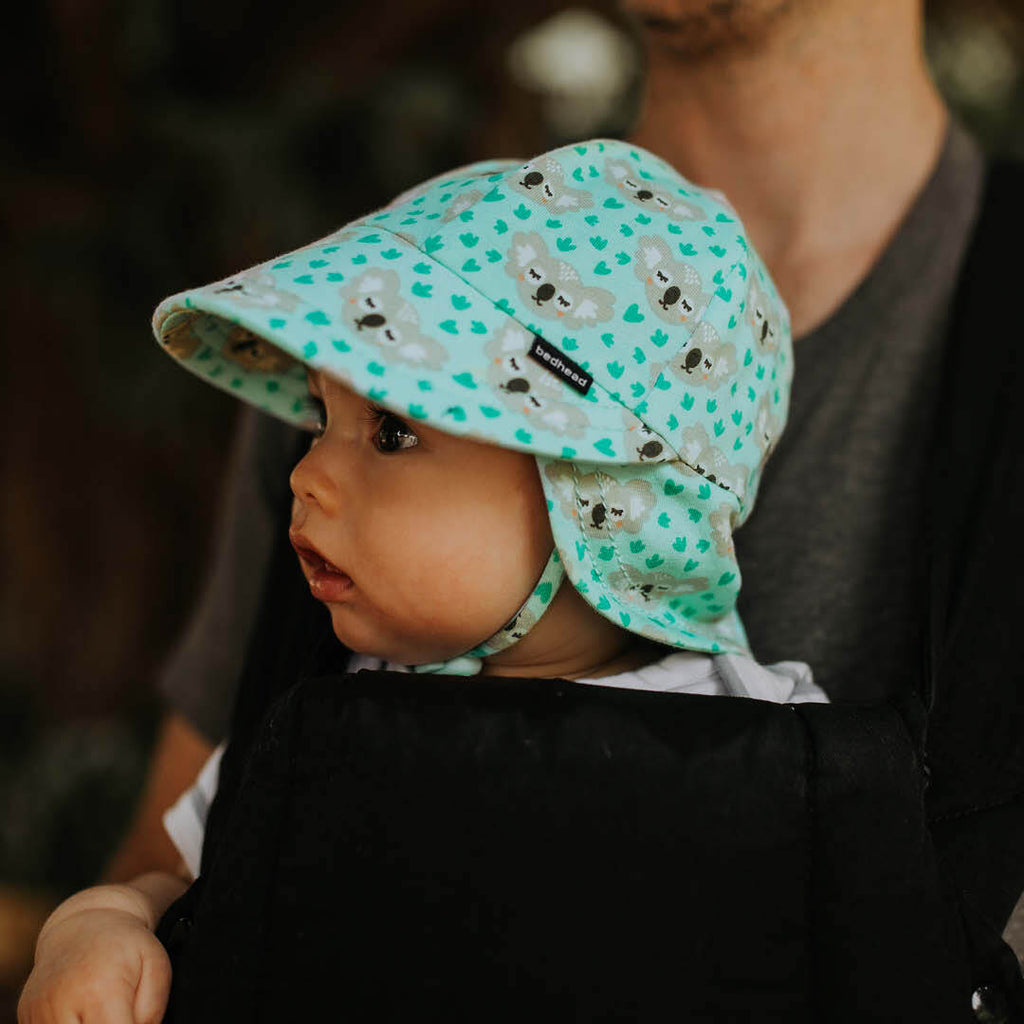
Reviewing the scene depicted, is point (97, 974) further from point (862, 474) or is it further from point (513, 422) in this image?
point (862, 474)

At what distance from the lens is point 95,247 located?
2129 millimetres

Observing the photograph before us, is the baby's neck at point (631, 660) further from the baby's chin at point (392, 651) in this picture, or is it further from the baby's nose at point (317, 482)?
the baby's nose at point (317, 482)

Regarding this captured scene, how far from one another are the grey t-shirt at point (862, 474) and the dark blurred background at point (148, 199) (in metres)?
1.05

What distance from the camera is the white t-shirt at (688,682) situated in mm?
922

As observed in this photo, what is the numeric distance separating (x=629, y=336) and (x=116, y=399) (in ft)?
5.03

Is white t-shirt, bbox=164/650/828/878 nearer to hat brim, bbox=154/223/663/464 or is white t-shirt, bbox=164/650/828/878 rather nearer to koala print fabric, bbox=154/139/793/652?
koala print fabric, bbox=154/139/793/652

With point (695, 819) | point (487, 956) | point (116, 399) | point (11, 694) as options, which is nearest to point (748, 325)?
point (695, 819)

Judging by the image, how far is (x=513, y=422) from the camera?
805mm

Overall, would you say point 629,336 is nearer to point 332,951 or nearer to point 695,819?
point 695,819

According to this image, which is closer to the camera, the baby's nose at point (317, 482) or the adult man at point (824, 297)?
the baby's nose at point (317, 482)

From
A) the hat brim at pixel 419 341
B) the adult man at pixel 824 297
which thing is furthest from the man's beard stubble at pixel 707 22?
the hat brim at pixel 419 341

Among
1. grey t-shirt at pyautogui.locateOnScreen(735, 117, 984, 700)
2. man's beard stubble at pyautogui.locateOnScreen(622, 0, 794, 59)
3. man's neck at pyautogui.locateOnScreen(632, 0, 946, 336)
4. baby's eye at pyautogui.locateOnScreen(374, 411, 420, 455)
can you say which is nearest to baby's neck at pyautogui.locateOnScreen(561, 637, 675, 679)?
grey t-shirt at pyautogui.locateOnScreen(735, 117, 984, 700)

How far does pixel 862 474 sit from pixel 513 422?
42cm

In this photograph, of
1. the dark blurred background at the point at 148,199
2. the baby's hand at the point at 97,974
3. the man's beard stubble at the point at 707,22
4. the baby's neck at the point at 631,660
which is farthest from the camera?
the dark blurred background at the point at 148,199
